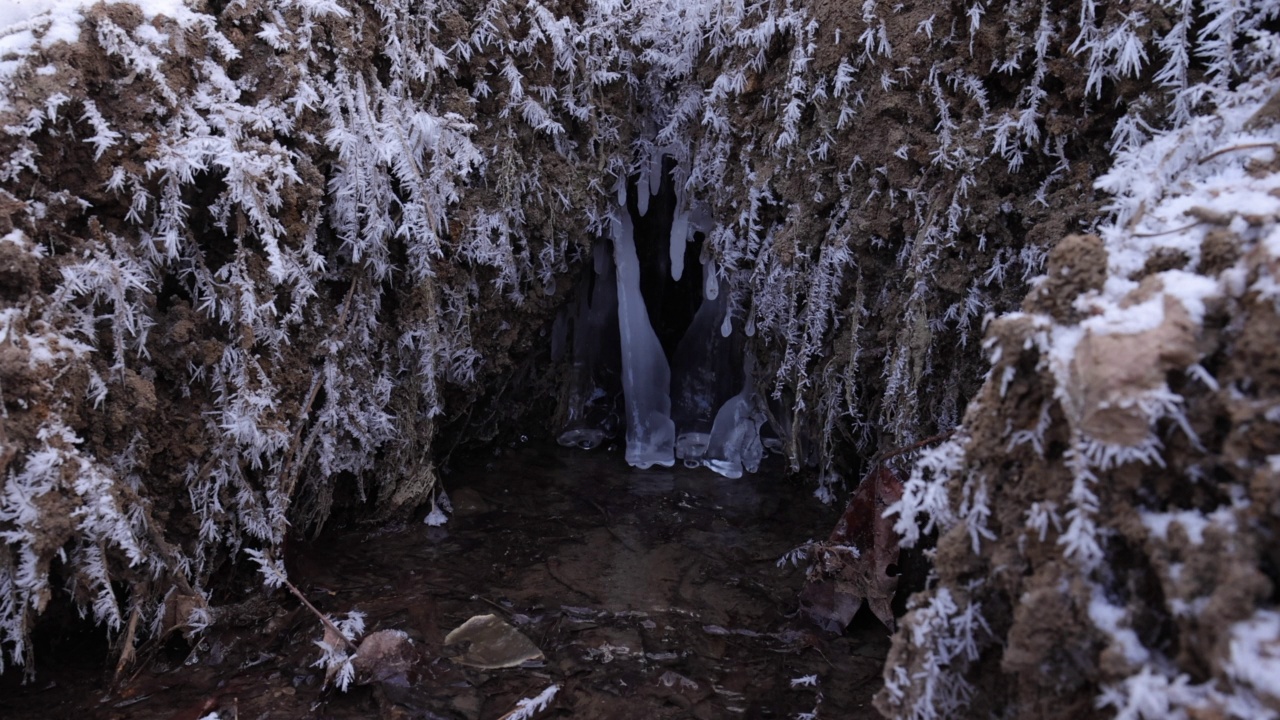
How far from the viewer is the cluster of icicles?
455cm

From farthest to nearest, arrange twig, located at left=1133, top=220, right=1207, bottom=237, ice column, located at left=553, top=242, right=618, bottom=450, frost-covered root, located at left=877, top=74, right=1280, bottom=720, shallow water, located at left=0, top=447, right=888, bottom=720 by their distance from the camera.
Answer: ice column, located at left=553, top=242, right=618, bottom=450, shallow water, located at left=0, top=447, right=888, bottom=720, twig, located at left=1133, top=220, right=1207, bottom=237, frost-covered root, located at left=877, top=74, right=1280, bottom=720

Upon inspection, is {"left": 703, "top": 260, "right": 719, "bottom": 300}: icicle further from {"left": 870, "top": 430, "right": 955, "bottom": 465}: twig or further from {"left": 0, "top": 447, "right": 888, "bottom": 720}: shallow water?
{"left": 870, "top": 430, "right": 955, "bottom": 465}: twig

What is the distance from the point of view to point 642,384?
4.80 m

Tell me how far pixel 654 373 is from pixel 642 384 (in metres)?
0.11

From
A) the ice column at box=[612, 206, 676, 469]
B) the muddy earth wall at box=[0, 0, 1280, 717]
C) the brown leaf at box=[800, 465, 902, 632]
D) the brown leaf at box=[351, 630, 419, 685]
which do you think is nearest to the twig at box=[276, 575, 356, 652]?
the brown leaf at box=[351, 630, 419, 685]

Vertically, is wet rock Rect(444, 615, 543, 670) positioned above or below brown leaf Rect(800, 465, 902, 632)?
below

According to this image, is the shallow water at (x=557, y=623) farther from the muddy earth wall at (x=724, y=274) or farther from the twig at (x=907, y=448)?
the twig at (x=907, y=448)

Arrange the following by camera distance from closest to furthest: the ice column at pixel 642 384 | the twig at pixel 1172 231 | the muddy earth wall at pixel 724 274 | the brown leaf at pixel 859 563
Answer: the muddy earth wall at pixel 724 274 → the twig at pixel 1172 231 → the brown leaf at pixel 859 563 → the ice column at pixel 642 384

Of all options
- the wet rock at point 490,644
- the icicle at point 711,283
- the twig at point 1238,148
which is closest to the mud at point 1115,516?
the twig at point 1238,148

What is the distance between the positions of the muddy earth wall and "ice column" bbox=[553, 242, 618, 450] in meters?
0.41

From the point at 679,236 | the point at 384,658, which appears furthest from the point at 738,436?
the point at 384,658

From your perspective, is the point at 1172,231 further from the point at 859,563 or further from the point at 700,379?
the point at 700,379

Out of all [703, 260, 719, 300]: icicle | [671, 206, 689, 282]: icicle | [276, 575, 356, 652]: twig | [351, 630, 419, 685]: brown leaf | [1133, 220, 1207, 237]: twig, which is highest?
[671, 206, 689, 282]: icicle

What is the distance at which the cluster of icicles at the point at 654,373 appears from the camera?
14.9 feet
